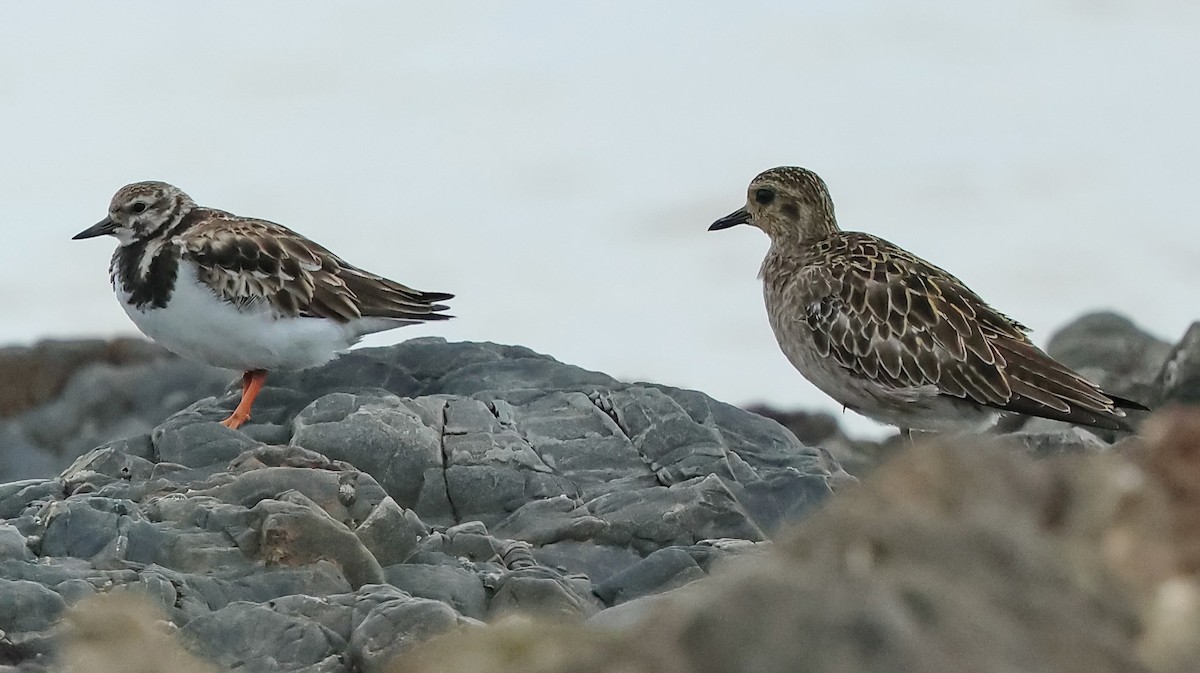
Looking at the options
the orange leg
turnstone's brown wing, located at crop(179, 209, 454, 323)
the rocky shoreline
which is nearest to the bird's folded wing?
the rocky shoreline

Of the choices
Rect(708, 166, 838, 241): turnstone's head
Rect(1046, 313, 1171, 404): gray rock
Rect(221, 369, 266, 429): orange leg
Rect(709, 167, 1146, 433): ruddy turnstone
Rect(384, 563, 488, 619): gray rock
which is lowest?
Rect(384, 563, 488, 619): gray rock

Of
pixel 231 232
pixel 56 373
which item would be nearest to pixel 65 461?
pixel 56 373

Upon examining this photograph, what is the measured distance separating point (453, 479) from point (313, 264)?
4.82 metres

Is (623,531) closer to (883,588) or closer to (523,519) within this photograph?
(523,519)

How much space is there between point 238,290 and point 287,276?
0.49 metres

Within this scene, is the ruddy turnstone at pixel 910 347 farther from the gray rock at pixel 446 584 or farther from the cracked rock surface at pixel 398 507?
the gray rock at pixel 446 584

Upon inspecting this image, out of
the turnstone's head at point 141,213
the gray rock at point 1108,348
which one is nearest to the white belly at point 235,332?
the turnstone's head at point 141,213

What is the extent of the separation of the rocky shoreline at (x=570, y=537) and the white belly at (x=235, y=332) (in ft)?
0.95

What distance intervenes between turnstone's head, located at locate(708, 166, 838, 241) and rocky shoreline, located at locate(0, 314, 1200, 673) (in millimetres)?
2548

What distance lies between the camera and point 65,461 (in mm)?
19469

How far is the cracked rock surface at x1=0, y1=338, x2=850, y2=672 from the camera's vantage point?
7.07 metres

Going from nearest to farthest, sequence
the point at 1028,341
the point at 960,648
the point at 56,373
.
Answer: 1. the point at 960,648
2. the point at 1028,341
3. the point at 56,373

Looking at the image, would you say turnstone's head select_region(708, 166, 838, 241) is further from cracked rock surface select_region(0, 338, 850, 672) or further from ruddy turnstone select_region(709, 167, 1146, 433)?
cracked rock surface select_region(0, 338, 850, 672)

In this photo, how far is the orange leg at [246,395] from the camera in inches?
448
